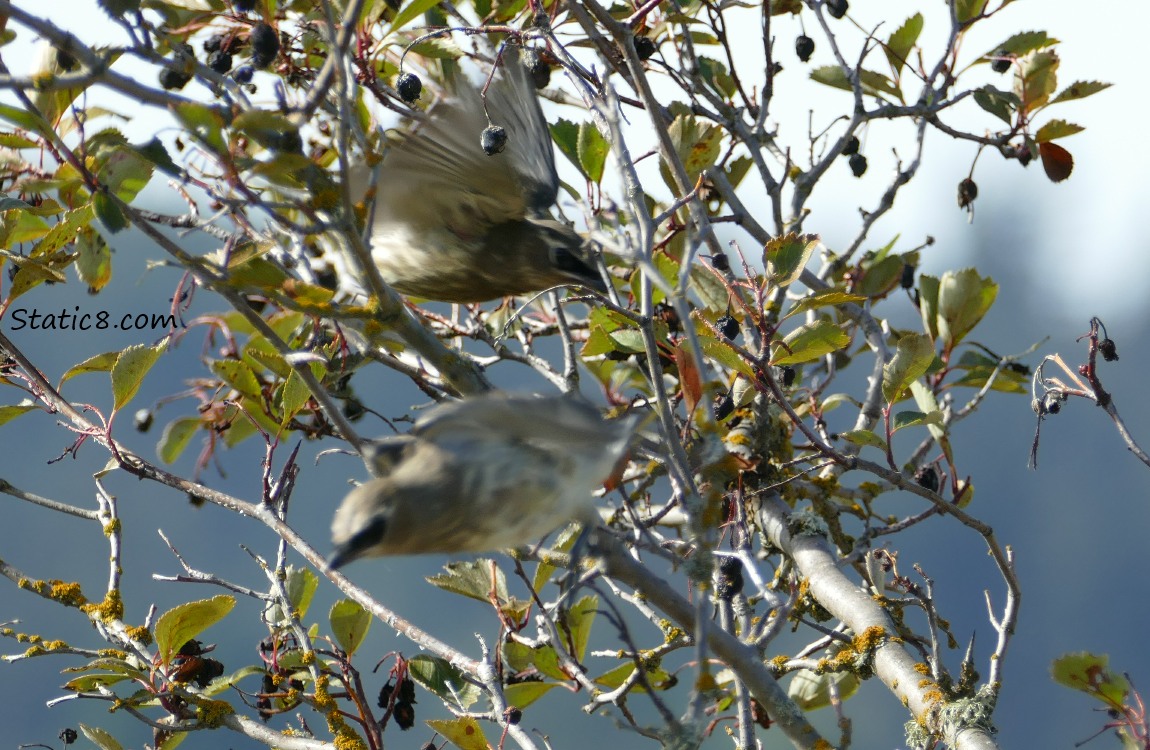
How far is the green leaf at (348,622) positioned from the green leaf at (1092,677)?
1.31 metres

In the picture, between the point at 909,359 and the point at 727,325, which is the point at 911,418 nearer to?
the point at 909,359

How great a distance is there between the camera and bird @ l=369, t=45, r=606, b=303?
2.38m

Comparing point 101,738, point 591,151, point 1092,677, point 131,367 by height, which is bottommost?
point 1092,677

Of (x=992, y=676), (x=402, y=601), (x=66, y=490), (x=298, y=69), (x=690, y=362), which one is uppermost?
(x=66, y=490)

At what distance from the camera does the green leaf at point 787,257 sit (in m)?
1.93

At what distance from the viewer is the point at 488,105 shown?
7.79 feet

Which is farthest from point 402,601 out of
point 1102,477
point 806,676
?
point 806,676

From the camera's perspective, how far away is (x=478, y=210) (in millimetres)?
2549

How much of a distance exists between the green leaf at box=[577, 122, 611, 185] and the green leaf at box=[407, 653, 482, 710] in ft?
3.21

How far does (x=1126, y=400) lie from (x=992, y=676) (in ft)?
31.5

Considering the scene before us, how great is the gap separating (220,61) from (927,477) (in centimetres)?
176

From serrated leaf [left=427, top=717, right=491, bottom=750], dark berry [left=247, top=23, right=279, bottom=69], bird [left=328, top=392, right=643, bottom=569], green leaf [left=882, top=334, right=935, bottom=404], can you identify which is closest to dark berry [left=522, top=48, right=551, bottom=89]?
dark berry [left=247, top=23, right=279, bottom=69]

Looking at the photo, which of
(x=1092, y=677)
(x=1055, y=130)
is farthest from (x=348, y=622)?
(x=1055, y=130)

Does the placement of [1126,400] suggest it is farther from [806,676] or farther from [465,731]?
[465,731]
